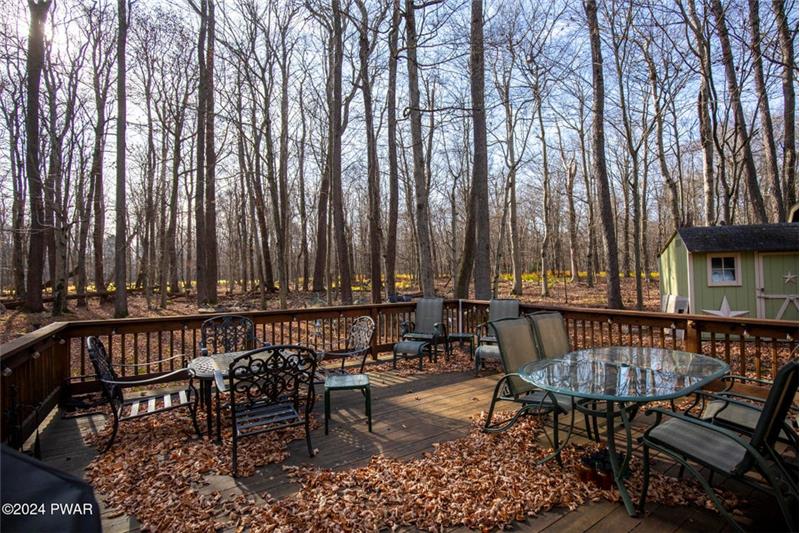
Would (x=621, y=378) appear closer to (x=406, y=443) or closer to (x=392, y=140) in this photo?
(x=406, y=443)

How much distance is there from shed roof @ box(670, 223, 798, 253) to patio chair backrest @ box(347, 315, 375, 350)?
7.00m

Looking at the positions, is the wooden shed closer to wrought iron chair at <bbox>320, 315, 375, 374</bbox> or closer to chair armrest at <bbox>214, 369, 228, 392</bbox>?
wrought iron chair at <bbox>320, 315, 375, 374</bbox>

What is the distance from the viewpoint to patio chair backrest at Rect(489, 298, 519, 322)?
5.80m

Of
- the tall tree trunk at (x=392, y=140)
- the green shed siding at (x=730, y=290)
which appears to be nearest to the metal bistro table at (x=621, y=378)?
the green shed siding at (x=730, y=290)

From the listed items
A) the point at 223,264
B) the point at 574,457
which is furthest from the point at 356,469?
the point at 223,264

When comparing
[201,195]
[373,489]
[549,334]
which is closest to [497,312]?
[549,334]

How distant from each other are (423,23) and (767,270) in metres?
8.37

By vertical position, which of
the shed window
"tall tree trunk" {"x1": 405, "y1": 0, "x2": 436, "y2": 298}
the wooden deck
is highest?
"tall tree trunk" {"x1": 405, "y1": 0, "x2": 436, "y2": 298}

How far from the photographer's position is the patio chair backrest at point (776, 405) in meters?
1.80

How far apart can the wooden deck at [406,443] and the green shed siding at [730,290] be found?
593 cm

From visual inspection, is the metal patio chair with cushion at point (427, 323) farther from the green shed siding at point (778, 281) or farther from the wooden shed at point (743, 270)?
the green shed siding at point (778, 281)

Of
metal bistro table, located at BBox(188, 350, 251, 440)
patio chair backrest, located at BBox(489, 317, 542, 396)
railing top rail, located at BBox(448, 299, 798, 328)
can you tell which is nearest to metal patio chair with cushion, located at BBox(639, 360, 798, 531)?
patio chair backrest, located at BBox(489, 317, 542, 396)

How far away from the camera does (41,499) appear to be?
1124mm

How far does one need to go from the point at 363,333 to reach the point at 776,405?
384 cm
